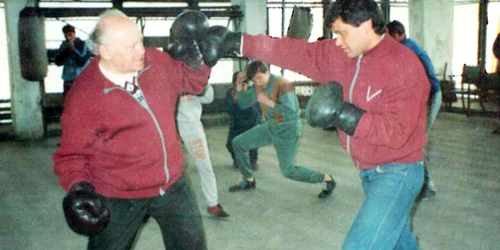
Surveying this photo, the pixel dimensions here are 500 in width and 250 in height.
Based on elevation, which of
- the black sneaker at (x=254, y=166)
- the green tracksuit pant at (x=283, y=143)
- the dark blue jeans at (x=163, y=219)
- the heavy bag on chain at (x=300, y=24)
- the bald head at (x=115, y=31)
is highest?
the heavy bag on chain at (x=300, y=24)

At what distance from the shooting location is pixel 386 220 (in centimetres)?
241

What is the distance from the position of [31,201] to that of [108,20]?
3969 millimetres

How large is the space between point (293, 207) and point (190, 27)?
9.91ft

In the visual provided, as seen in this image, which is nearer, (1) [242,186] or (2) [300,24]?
(1) [242,186]

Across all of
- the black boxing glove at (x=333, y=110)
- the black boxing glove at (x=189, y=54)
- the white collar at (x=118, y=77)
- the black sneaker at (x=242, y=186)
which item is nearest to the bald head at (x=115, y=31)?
the white collar at (x=118, y=77)

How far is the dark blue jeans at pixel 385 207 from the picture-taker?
7.82 feet

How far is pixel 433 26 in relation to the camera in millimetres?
12992

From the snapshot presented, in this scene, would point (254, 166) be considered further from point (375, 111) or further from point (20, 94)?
point (20, 94)

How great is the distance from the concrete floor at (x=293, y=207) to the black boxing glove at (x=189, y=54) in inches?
82.0

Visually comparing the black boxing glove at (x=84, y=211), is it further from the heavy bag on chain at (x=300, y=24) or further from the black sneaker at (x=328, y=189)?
the heavy bag on chain at (x=300, y=24)

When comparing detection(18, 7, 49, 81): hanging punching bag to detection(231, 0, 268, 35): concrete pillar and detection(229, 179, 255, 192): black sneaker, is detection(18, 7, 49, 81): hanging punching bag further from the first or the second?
detection(229, 179, 255, 192): black sneaker

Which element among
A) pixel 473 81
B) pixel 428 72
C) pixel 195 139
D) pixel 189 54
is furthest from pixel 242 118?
pixel 473 81

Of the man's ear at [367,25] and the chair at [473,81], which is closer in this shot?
the man's ear at [367,25]

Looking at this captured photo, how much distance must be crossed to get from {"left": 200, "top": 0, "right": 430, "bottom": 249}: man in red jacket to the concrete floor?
183 cm
